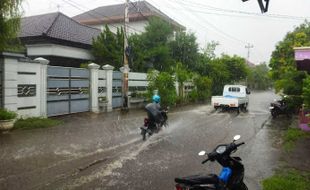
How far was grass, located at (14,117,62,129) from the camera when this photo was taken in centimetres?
1181

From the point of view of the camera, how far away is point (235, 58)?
42.4 m

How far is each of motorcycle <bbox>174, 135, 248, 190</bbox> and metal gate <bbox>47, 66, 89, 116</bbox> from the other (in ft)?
38.1

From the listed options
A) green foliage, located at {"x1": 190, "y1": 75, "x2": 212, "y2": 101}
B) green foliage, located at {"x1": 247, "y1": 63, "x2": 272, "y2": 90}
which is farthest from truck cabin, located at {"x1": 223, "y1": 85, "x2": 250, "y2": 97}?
green foliage, located at {"x1": 247, "y1": 63, "x2": 272, "y2": 90}

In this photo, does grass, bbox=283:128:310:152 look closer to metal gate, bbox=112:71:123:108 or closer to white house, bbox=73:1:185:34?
metal gate, bbox=112:71:123:108

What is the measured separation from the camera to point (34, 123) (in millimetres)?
12266

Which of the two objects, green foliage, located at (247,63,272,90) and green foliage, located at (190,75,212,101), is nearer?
green foliage, located at (190,75,212,101)

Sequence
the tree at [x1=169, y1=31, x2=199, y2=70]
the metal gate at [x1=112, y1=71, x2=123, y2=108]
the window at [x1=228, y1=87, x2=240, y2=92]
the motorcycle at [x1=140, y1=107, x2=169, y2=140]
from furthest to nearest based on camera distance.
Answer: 1. the tree at [x1=169, y1=31, x2=199, y2=70]
2. the window at [x1=228, y1=87, x2=240, y2=92]
3. the metal gate at [x1=112, y1=71, x2=123, y2=108]
4. the motorcycle at [x1=140, y1=107, x2=169, y2=140]

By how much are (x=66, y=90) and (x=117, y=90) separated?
4.88 meters

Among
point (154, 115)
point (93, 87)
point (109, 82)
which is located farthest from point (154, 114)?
point (109, 82)

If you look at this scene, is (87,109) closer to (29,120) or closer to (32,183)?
(29,120)

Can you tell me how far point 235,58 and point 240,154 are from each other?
3514cm

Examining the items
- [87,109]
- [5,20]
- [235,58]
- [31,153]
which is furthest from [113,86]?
[235,58]

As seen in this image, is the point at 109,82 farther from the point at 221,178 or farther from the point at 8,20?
the point at 221,178

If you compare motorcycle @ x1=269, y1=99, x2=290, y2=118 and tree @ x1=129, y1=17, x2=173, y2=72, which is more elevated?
tree @ x1=129, y1=17, x2=173, y2=72
